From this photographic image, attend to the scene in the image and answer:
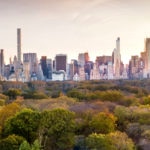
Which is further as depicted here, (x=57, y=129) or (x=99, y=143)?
(x=57, y=129)

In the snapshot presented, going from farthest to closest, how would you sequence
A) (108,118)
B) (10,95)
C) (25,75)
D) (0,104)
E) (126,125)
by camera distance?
(25,75), (10,95), (0,104), (126,125), (108,118)

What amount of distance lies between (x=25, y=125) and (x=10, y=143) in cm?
377

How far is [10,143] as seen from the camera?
34344mm

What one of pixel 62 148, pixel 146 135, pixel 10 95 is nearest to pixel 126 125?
pixel 146 135

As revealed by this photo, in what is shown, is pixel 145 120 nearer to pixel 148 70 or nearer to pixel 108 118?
pixel 108 118

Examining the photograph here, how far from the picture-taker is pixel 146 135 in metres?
38.2

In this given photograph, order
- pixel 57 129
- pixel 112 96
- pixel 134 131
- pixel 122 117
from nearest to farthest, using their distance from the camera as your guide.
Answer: pixel 57 129, pixel 134 131, pixel 122 117, pixel 112 96

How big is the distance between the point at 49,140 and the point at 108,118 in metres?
6.49

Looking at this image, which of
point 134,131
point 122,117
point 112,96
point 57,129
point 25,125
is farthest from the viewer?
point 112,96

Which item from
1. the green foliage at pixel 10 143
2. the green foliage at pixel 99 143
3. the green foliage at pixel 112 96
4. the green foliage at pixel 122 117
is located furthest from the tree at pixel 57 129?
the green foliage at pixel 112 96

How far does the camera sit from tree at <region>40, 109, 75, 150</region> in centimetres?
3662

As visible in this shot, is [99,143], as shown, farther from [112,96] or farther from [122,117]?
[112,96]

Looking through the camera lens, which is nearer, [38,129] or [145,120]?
[38,129]

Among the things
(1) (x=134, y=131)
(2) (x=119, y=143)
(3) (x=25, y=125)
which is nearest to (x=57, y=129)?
(3) (x=25, y=125)
